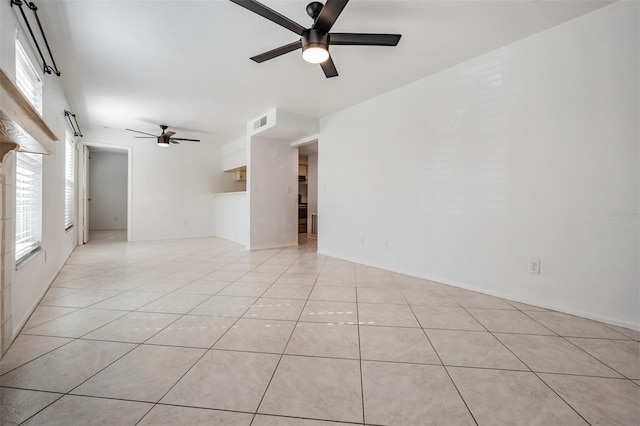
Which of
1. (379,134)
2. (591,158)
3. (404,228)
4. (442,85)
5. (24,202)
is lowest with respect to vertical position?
(404,228)

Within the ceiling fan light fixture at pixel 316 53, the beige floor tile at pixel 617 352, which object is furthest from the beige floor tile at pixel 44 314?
the beige floor tile at pixel 617 352

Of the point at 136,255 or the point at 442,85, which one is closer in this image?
the point at 442,85

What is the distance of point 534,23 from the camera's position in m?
2.21

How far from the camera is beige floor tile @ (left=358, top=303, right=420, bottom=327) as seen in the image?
6.52 ft

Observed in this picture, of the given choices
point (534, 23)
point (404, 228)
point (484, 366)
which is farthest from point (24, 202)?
point (534, 23)

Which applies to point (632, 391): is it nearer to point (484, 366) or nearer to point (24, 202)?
point (484, 366)

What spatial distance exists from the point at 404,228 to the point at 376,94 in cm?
188

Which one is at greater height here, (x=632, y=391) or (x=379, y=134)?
(x=379, y=134)

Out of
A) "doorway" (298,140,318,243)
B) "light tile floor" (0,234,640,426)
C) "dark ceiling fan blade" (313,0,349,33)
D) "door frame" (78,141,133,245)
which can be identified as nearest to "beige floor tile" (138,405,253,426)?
"light tile floor" (0,234,640,426)

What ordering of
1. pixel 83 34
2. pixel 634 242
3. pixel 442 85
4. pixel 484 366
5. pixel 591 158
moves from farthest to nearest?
pixel 442 85 < pixel 83 34 < pixel 591 158 < pixel 634 242 < pixel 484 366

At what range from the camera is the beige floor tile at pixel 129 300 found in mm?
2225

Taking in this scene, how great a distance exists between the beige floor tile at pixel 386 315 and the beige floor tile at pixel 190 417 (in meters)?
1.12

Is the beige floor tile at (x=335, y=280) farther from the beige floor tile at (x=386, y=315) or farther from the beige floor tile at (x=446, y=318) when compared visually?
the beige floor tile at (x=446, y=318)

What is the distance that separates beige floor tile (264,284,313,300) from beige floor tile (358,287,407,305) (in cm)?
54
